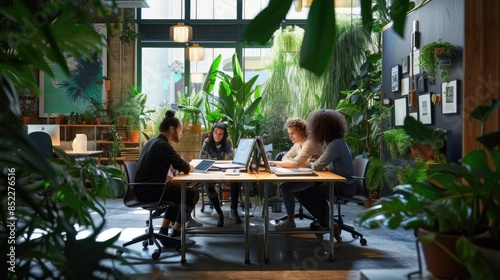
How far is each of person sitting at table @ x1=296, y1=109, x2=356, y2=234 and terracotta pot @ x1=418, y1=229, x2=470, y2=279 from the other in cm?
408

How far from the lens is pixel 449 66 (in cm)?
584

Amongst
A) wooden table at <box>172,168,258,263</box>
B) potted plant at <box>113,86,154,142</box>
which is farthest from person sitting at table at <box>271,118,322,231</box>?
potted plant at <box>113,86,154,142</box>

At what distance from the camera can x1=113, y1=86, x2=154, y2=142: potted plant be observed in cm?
953

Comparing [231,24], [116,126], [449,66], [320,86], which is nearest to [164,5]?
[231,24]

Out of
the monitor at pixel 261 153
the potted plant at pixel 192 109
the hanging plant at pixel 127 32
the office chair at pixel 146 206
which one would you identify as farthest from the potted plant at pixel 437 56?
the hanging plant at pixel 127 32

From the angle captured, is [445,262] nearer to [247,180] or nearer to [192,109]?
[247,180]

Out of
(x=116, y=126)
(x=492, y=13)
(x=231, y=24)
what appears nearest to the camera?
(x=492, y=13)

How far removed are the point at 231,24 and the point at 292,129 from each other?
463 centimetres

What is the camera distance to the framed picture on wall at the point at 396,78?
23.9 ft

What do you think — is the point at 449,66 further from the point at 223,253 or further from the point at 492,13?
the point at 492,13

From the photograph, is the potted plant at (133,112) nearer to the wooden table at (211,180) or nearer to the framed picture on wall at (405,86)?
the framed picture on wall at (405,86)

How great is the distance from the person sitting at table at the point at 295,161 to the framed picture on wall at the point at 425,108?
1318mm

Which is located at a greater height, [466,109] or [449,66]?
[449,66]

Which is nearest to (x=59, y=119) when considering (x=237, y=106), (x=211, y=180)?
(x=237, y=106)
